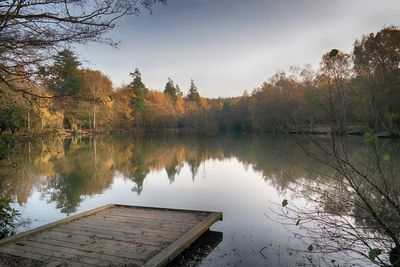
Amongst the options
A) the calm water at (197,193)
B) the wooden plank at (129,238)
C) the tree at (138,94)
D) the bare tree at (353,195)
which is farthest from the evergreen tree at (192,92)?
the wooden plank at (129,238)

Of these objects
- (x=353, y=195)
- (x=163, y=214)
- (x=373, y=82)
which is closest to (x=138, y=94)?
(x=163, y=214)

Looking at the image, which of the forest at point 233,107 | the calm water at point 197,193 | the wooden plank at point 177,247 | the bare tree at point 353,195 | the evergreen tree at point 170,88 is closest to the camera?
the bare tree at point 353,195

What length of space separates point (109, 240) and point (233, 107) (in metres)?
53.1

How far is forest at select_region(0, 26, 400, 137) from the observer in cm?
250

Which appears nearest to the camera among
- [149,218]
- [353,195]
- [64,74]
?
[353,195]

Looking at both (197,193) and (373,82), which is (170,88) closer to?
(197,193)

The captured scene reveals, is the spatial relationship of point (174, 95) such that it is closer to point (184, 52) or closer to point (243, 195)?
point (184, 52)

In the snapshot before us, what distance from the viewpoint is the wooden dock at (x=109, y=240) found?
3.77 m

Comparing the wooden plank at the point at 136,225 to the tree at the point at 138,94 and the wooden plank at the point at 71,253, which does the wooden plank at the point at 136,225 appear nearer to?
the wooden plank at the point at 71,253

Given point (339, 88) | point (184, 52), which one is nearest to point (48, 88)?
point (339, 88)

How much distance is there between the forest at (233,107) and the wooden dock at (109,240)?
6.76 feet

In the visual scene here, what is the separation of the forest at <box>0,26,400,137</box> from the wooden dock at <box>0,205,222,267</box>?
206cm

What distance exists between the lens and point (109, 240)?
176 inches

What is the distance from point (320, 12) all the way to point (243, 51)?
10897mm
